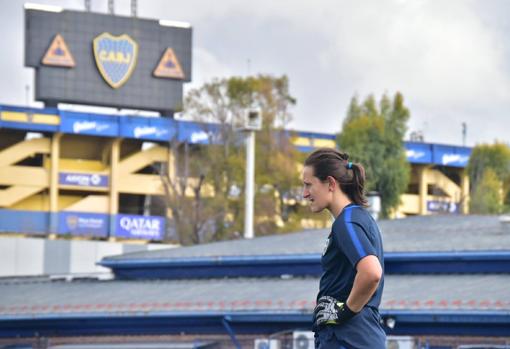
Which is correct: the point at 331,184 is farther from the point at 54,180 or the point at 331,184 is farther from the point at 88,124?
the point at 54,180

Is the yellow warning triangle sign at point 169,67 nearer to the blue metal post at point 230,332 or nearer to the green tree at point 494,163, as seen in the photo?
the green tree at point 494,163

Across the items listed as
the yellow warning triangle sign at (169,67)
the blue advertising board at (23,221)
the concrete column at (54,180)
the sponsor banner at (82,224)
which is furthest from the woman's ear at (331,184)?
the sponsor banner at (82,224)

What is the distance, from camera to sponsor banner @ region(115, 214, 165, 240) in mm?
93562

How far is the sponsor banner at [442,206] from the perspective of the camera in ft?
296

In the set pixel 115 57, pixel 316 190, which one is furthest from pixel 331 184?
pixel 115 57

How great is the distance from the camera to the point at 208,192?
7088cm

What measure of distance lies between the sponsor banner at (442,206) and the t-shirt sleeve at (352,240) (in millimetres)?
77032

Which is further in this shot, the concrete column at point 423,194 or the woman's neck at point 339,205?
the concrete column at point 423,194

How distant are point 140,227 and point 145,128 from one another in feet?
20.9

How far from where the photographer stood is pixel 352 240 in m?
8.33

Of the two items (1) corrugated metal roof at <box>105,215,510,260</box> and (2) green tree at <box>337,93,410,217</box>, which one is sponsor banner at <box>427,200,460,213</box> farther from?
(1) corrugated metal roof at <box>105,215,510,260</box>

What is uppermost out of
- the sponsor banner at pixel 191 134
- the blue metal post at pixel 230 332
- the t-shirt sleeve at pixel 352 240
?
the sponsor banner at pixel 191 134

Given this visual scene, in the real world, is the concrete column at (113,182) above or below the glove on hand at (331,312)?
above

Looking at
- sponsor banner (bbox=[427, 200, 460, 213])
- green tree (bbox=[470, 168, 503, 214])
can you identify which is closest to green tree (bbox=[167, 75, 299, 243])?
green tree (bbox=[470, 168, 503, 214])
